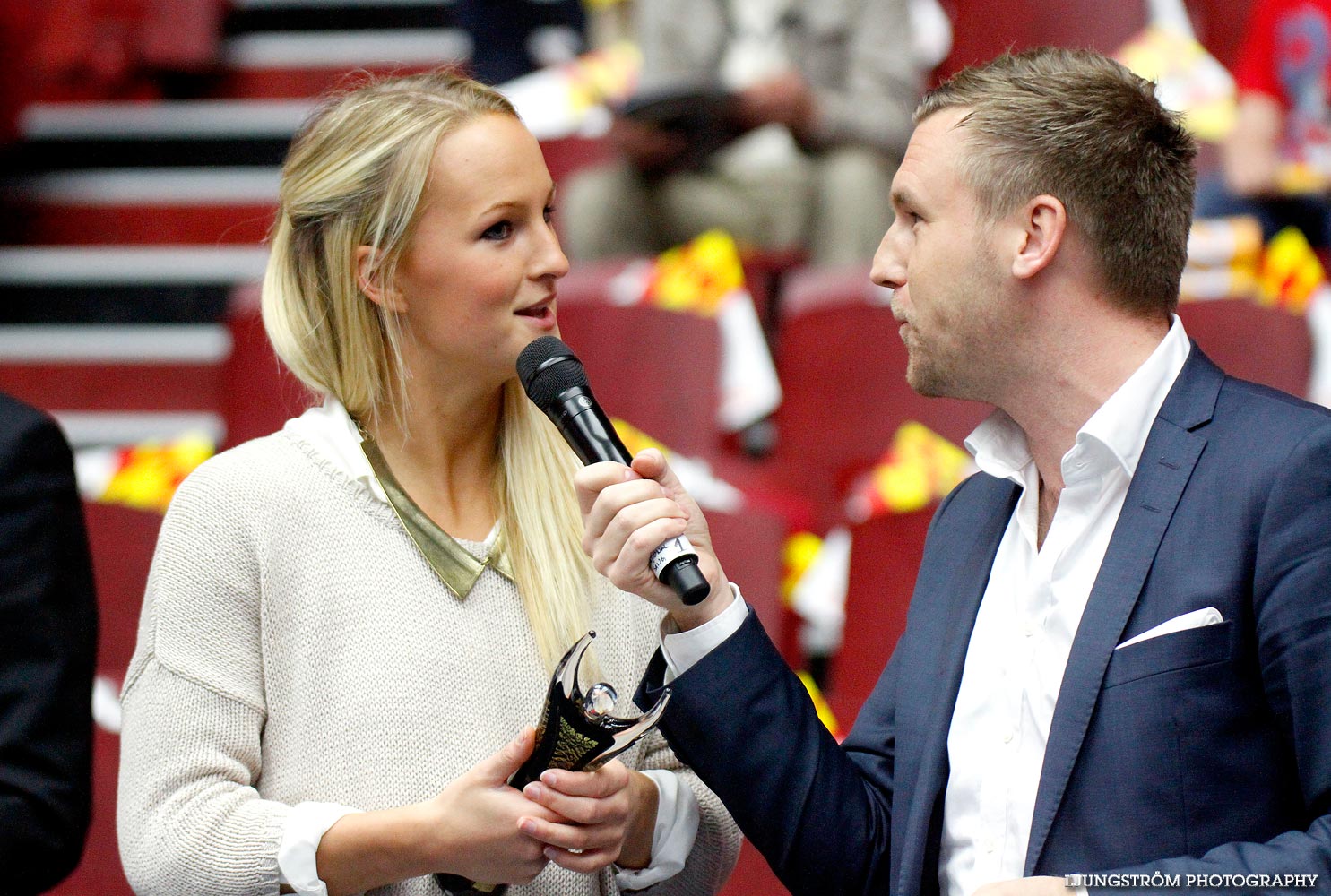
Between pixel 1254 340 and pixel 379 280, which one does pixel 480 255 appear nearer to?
pixel 379 280

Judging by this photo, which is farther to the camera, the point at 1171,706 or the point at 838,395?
the point at 838,395

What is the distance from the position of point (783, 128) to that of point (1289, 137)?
0.80 meters

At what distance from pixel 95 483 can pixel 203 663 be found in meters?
1.58

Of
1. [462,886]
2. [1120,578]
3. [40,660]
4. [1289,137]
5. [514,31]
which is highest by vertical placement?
[514,31]

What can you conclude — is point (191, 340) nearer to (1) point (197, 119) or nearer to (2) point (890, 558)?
(1) point (197, 119)

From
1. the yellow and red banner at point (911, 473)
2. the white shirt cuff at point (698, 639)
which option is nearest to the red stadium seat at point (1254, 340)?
the yellow and red banner at point (911, 473)

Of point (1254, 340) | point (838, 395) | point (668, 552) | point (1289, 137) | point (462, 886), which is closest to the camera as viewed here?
point (668, 552)

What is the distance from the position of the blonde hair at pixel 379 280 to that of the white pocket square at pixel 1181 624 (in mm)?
380

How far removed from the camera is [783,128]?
2545 mm

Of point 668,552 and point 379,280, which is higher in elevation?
point 379,280

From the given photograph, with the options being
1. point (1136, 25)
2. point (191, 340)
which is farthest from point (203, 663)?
point (191, 340)

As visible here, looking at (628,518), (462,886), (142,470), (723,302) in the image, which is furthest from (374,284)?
(142,470)

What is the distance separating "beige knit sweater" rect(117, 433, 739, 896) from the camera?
0.96m

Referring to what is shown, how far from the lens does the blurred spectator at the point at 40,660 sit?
1096 mm
